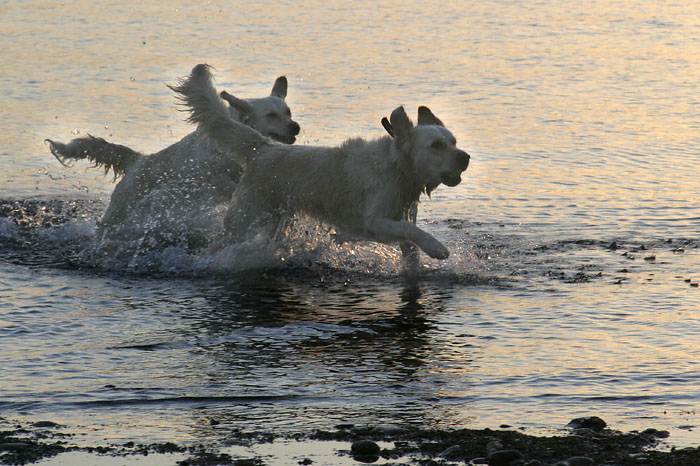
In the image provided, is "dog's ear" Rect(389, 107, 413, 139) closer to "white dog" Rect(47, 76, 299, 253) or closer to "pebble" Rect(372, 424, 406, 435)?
"white dog" Rect(47, 76, 299, 253)

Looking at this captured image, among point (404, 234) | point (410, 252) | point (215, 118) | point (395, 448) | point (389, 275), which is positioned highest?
point (215, 118)

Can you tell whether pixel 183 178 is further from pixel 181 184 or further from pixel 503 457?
pixel 503 457

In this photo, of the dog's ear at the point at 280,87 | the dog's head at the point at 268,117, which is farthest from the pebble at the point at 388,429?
the dog's ear at the point at 280,87

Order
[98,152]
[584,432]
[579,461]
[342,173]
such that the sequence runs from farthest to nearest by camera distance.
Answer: [98,152] < [342,173] < [584,432] < [579,461]

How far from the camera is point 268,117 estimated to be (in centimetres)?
1055

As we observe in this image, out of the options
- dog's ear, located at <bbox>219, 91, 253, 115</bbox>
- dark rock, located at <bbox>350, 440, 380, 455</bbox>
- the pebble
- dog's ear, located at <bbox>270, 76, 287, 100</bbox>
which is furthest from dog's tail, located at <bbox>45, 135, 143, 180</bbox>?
dark rock, located at <bbox>350, 440, 380, 455</bbox>

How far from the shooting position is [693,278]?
29.8ft

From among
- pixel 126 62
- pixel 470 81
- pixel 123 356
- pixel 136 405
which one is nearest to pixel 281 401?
pixel 136 405

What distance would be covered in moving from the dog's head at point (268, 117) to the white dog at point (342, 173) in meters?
0.40

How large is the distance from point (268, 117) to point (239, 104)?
0.94 feet

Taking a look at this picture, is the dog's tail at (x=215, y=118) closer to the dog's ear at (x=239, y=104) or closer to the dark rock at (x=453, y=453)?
the dog's ear at (x=239, y=104)

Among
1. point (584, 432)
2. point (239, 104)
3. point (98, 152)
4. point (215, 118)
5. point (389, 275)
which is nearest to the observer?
point (584, 432)

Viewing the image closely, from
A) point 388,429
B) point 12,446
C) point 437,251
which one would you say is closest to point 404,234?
point 437,251

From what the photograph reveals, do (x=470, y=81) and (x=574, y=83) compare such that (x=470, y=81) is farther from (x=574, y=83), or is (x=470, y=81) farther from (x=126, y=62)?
(x=126, y=62)
